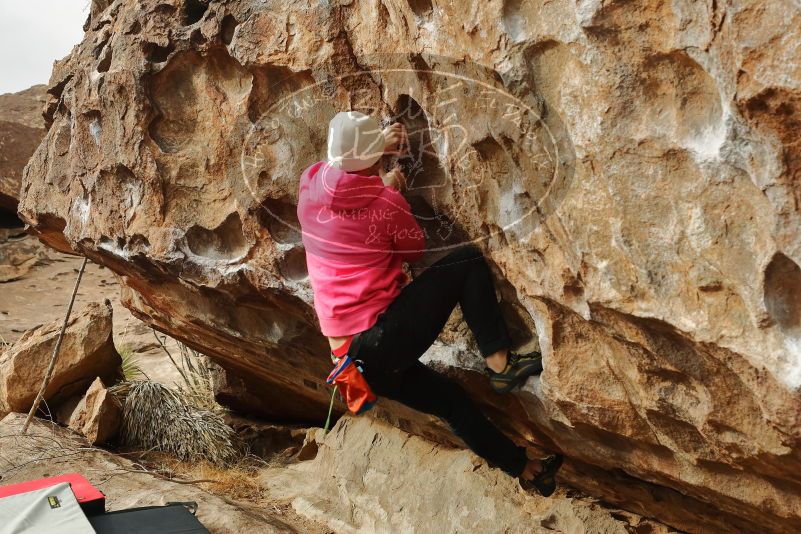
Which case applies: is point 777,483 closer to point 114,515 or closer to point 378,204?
point 378,204

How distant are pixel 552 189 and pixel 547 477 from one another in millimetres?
1290

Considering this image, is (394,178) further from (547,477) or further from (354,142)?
(547,477)

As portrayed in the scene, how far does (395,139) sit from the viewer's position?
290 cm

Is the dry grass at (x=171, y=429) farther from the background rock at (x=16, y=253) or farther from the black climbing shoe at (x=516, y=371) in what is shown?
the background rock at (x=16, y=253)

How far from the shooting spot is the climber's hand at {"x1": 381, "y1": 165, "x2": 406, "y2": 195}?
9.41ft

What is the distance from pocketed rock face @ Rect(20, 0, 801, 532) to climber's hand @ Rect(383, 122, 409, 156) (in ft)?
0.16

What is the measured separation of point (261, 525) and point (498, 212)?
192 cm

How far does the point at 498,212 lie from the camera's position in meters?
2.78

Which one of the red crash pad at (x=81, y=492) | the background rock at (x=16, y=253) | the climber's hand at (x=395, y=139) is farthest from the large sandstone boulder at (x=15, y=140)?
the climber's hand at (x=395, y=139)

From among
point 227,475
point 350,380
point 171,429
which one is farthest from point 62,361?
point 350,380

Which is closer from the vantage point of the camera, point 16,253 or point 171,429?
point 171,429

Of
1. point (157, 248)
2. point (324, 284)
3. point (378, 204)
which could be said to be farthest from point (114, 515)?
point (378, 204)

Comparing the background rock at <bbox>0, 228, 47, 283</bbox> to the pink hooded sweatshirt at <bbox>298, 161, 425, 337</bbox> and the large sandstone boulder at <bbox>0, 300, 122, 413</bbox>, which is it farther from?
the pink hooded sweatshirt at <bbox>298, 161, 425, 337</bbox>

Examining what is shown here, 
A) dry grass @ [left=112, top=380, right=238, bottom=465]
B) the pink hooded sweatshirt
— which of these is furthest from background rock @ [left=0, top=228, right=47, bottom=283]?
the pink hooded sweatshirt
